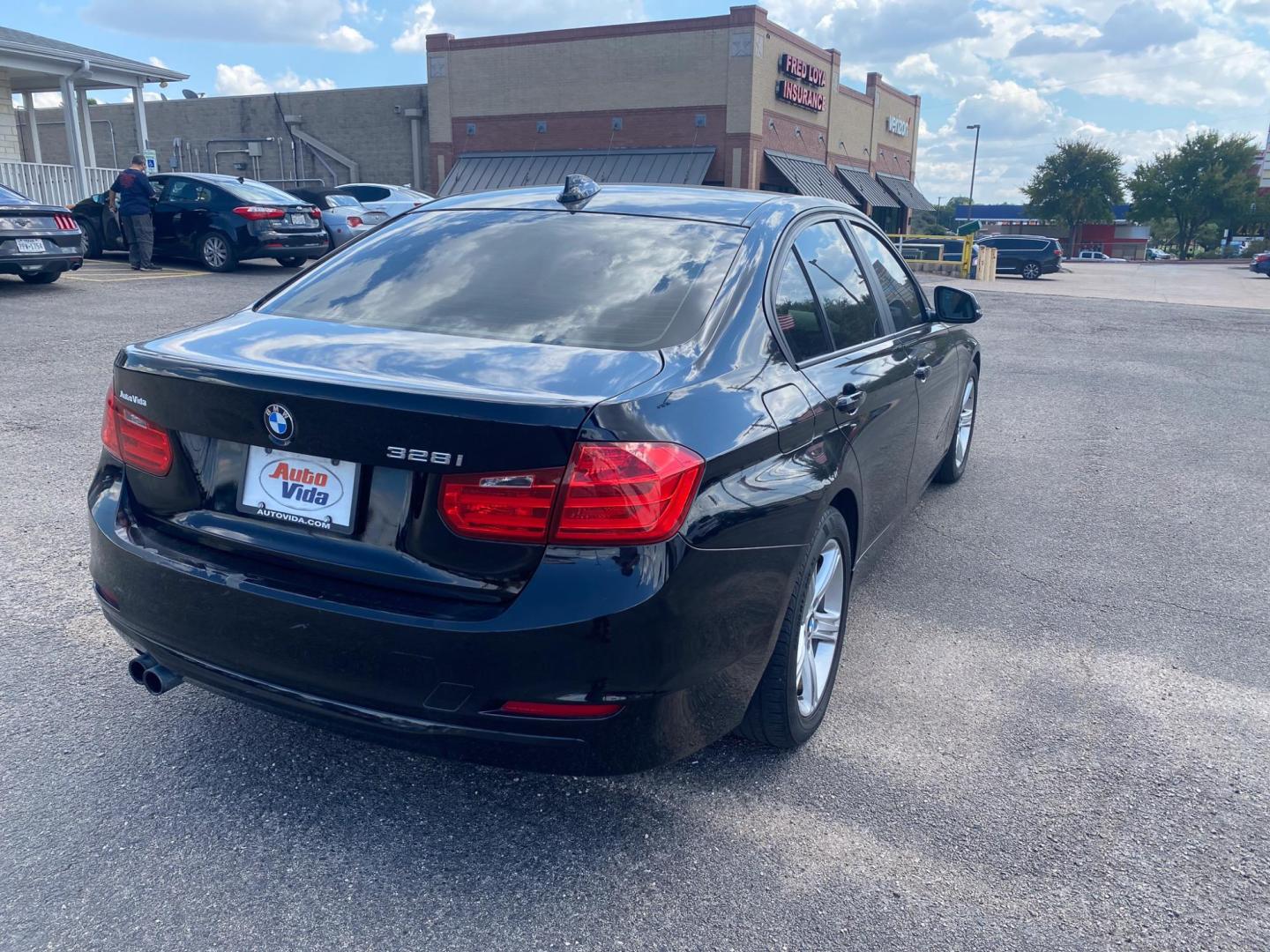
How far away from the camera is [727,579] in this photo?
8.03ft

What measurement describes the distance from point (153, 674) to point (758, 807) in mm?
1643

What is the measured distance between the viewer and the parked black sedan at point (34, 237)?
11.8 metres

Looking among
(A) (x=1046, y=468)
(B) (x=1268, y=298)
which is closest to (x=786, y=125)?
(B) (x=1268, y=298)

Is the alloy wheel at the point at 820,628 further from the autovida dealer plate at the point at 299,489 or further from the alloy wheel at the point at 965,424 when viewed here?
the alloy wheel at the point at 965,424

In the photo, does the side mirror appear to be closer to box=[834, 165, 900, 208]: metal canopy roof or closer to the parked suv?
the parked suv

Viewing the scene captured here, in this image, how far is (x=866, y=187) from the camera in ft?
147

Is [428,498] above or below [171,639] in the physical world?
above

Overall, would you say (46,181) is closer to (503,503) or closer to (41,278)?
(41,278)

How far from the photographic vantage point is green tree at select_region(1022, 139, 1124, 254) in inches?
2660

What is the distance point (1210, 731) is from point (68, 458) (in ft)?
18.8

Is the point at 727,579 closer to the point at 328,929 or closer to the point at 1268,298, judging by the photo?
the point at 328,929

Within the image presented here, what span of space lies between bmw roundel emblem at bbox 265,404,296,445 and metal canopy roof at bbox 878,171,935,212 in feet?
161

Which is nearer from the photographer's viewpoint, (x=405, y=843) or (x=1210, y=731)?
(x=405, y=843)

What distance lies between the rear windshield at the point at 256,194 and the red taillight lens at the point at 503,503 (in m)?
15.6
